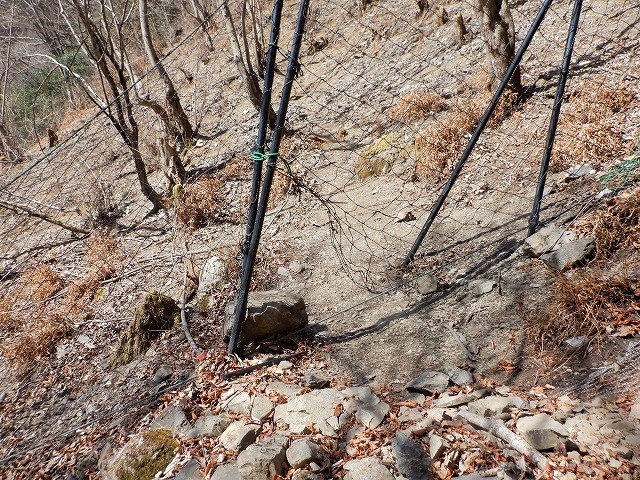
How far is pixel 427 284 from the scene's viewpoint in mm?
3418

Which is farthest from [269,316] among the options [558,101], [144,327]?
[558,101]

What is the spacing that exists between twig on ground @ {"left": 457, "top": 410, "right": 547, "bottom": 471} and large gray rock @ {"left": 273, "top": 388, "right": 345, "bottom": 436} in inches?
24.2

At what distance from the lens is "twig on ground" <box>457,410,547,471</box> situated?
1.73 meters

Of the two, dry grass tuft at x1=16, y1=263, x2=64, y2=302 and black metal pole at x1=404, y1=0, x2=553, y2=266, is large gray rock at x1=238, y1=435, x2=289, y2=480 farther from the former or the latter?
dry grass tuft at x1=16, y1=263, x2=64, y2=302

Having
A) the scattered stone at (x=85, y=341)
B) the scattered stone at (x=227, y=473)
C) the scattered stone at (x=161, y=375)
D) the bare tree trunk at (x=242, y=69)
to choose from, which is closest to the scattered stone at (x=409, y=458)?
the scattered stone at (x=227, y=473)

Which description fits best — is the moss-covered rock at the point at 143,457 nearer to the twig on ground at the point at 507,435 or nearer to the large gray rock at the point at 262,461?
the large gray rock at the point at 262,461

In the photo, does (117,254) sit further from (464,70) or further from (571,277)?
(464,70)

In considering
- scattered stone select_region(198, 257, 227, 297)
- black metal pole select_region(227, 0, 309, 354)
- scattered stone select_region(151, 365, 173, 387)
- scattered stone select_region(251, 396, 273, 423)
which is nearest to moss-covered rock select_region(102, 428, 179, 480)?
scattered stone select_region(251, 396, 273, 423)

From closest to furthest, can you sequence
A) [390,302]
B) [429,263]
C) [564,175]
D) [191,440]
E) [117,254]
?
[191,440], [390,302], [429,263], [564,175], [117,254]

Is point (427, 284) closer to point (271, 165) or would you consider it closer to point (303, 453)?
point (271, 165)

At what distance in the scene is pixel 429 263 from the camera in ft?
12.4

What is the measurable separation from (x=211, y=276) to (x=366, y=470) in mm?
2529

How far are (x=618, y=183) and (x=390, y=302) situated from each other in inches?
72.5

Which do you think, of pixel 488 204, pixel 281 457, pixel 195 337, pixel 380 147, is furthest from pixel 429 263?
pixel 380 147
